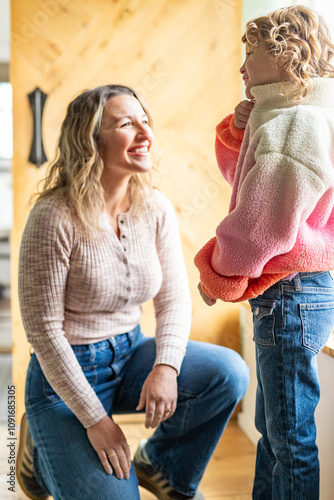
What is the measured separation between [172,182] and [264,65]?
1059 millimetres

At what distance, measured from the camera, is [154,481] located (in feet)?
4.61

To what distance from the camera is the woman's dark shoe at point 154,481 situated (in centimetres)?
137

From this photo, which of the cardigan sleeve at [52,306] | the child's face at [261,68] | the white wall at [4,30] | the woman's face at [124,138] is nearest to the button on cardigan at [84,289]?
the cardigan sleeve at [52,306]

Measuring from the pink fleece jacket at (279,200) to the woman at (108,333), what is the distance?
425mm

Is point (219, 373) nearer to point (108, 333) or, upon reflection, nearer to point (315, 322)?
point (108, 333)

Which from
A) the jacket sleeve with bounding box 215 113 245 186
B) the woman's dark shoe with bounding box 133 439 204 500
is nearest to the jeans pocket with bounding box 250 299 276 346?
the jacket sleeve with bounding box 215 113 245 186

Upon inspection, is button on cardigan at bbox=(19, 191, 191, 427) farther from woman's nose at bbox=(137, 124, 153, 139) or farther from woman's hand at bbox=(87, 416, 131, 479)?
woman's nose at bbox=(137, 124, 153, 139)

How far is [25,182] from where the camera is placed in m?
1.91

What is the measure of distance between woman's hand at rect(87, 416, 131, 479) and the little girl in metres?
0.34

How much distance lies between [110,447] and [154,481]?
0.31 metres

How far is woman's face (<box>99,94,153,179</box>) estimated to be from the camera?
127cm

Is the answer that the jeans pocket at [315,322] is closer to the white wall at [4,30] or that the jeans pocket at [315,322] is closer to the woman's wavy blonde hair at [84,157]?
the woman's wavy blonde hair at [84,157]

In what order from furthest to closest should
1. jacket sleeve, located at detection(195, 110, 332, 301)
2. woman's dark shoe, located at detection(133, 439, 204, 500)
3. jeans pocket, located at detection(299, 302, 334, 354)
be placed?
woman's dark shoe, located at detection(133, 439, 204, 500)
jeans pocket, located at detection(299, 302, 334, 354)
jacket sleeve, located at detection(195, 110, 332, 301)

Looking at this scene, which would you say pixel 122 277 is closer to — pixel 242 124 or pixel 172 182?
pixel 242 124
